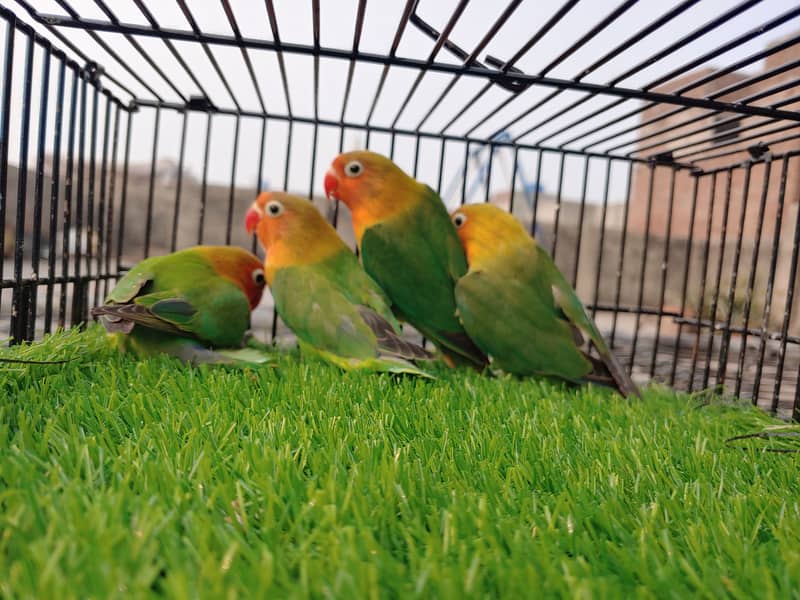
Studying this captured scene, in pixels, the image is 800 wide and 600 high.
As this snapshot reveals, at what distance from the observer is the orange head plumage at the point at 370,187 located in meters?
1.68

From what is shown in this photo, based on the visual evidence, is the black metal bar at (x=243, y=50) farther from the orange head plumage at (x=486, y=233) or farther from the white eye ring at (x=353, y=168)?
the orange head plumage at (x=486, y=233)

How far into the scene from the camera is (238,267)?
1625 millimetres

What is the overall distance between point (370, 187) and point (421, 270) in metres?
0.30

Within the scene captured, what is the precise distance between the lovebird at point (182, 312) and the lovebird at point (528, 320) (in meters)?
0.60

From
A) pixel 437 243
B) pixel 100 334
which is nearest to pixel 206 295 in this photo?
pixel 100 334

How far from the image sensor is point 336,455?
2.53ft

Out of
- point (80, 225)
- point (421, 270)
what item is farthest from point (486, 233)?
point (80, 225)

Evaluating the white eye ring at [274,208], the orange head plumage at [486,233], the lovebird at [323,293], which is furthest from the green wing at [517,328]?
the white eye ring at [274,208]

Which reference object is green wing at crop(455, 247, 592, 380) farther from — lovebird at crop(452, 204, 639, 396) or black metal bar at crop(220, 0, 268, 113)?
black metal bar at crop(220, 0, 268, 113)

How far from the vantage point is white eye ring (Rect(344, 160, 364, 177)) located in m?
1.69

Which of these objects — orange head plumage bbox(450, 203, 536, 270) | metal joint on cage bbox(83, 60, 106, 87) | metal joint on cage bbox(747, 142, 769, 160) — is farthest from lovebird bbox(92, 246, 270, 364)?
metal joint on cage bbox(747, 142, 769, 160)

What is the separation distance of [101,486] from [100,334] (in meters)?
0.94

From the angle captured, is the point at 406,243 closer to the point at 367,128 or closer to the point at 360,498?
the point at 367,128

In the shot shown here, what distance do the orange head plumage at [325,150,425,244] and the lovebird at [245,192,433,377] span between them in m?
0.11
